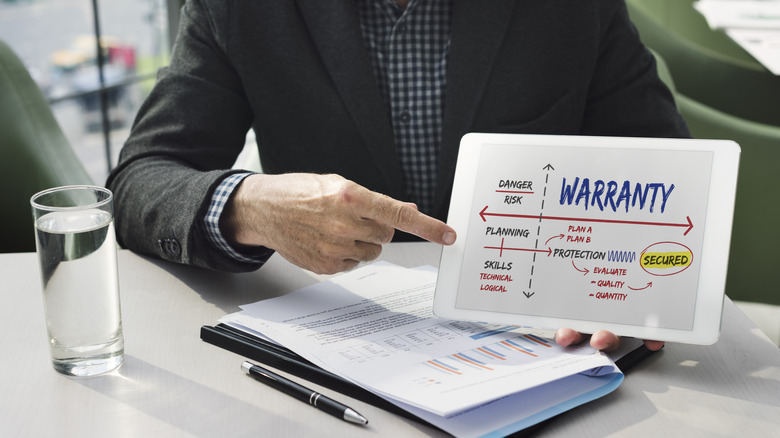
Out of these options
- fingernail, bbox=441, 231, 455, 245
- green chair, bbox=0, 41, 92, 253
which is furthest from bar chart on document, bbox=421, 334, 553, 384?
green chair, bbox=0, 41, 92, 253

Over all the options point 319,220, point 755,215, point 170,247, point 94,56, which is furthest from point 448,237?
point 94,56

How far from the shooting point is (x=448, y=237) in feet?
2.66

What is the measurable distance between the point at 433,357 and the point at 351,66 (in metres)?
0.67

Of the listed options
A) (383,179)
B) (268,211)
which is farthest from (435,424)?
(383,179)

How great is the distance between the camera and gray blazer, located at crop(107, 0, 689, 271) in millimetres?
1265

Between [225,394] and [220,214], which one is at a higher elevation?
[220,214]

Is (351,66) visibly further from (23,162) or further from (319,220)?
(23,162)

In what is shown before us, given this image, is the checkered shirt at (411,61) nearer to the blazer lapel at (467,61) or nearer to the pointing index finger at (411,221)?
the blazer lapel at (467,61)

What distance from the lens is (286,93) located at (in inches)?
51.2

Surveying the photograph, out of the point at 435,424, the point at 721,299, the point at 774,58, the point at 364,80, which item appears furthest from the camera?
the point at 774,58

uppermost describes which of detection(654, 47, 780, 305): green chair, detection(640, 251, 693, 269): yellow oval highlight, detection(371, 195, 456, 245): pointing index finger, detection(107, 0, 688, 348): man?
detection(107, 0, 688, 348): man

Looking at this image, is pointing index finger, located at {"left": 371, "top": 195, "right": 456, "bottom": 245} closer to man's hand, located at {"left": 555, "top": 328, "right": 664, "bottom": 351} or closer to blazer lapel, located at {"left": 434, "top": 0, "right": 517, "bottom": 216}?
man's hand, located at {"left": 555, "top": 328, "right": 664, "bottom": 351}

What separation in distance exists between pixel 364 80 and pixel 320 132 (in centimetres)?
12

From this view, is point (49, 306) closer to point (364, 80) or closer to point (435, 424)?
point (435, 424)
